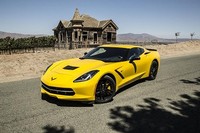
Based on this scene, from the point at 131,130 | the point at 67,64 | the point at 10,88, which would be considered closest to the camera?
the point at 131,130

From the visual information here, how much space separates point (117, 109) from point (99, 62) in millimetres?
1515

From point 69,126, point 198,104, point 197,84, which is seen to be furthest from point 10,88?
point 197,84

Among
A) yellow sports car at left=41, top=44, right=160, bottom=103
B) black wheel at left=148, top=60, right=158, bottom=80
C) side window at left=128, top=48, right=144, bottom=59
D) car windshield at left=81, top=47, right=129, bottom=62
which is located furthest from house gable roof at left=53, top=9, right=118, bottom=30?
yellow sports car at left=41, top=44, right=160, bottom=103

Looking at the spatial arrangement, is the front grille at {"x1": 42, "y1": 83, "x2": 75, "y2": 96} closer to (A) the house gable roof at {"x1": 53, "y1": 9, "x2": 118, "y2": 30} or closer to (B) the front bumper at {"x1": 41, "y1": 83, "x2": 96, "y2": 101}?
(B) the front bumper at {"x1": 41, "y1": 83, "x2": 96, "y2": 101}

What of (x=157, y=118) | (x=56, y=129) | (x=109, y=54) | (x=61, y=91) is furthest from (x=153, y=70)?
Result: (x=56, y=129)

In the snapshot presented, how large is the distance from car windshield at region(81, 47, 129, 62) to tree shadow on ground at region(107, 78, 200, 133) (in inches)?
61.1

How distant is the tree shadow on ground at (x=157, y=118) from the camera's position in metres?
4.29

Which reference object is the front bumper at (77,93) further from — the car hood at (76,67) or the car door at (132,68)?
the car door at (132,68)

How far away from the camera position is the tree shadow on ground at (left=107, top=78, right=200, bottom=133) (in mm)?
4289

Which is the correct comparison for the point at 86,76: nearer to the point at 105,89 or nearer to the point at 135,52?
the point at 105,89

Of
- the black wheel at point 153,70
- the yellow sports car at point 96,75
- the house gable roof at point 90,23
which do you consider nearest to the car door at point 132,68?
the yellow sports car at point 96,75

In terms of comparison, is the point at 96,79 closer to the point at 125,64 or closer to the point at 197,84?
the point at 125,64

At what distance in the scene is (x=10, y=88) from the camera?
7379 millimetres

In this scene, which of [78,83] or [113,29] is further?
[113,29]
